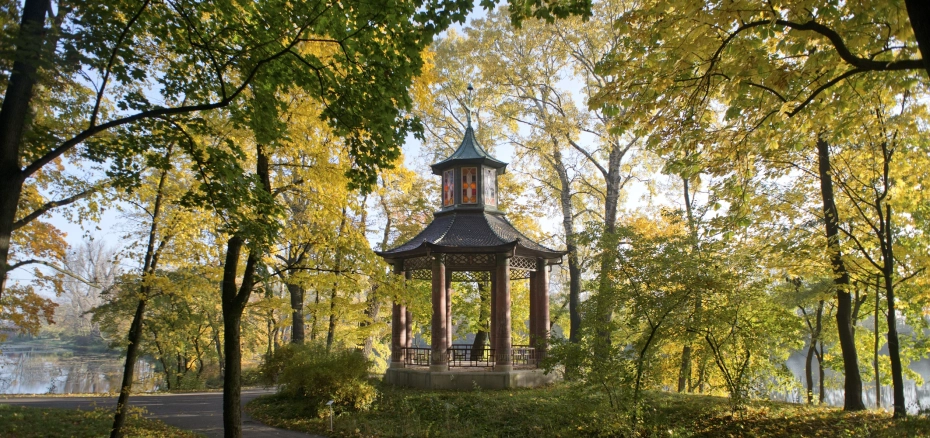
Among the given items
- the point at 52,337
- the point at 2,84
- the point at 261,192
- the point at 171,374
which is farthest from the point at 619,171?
→ the point at 52,337

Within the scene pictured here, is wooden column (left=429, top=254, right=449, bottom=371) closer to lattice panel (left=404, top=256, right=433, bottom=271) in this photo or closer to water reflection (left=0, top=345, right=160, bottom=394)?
lattice panel (left=404, top=256, right=433, bottom=271)

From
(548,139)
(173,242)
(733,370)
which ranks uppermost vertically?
(548,139)

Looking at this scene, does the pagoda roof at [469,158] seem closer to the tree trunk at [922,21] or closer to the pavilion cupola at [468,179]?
the pavilion cupola at [468,179]

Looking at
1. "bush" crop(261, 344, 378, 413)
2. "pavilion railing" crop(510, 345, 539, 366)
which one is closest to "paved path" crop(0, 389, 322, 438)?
"bush" crop(261, 344, 378, 413)

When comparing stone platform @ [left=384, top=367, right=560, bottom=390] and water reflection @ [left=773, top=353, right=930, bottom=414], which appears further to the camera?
water reflection @ [left=773, top=353, right=930, bottom=414]

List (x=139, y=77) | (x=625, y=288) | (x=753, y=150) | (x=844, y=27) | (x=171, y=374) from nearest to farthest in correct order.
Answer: (x=844, y=27) → (x=139, y=77) → (x=753, y=150) → (x=625, y=288) → (x=171, y=374)

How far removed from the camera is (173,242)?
9.75 m

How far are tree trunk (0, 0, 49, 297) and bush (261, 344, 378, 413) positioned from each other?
7.89 metres

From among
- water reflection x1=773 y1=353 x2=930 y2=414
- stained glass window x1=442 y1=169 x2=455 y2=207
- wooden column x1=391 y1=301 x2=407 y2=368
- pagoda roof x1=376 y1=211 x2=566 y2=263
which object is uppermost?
stained glass window x1=442 y1=169 x2=455 y2=207

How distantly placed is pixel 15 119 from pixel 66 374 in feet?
132

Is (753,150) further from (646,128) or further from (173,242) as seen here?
(173,242)

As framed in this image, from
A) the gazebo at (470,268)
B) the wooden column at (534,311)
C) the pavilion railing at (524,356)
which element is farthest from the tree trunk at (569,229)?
the pavilion railing at (524,356)

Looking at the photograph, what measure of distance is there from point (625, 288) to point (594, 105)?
4.31 metres

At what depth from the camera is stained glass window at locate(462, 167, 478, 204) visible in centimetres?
1617
